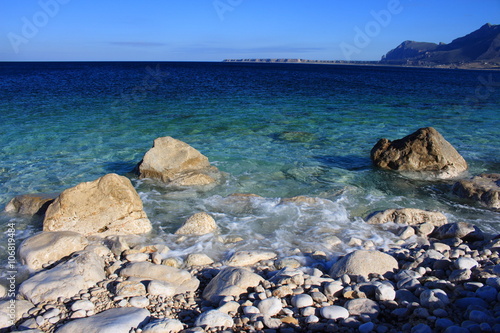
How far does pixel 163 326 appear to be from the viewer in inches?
156

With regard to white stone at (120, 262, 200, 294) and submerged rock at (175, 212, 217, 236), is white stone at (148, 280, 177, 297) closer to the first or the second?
white stone at (120, 262, 200, 294)

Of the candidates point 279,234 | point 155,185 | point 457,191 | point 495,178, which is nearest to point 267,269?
point 279,234

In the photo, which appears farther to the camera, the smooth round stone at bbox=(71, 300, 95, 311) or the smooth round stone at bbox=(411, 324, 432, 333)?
the smooth round stone at bbox=(71, 300, 95, 311)

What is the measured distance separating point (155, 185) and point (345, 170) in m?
5.34

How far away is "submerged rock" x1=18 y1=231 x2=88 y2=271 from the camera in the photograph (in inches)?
228

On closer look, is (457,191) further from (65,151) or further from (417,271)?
(65,151)

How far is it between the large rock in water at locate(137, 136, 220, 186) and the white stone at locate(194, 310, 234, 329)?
5652 mm

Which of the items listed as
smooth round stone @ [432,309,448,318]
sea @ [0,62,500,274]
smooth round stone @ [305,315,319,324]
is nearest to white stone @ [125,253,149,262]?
sea @ [0,62,500,274]

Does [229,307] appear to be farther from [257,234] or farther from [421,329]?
[257,234]

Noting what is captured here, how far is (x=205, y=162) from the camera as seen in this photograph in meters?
10.7

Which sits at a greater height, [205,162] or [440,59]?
[440,59]

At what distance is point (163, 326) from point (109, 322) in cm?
57

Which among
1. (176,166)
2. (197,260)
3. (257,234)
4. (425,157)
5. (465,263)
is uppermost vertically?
(425,157)

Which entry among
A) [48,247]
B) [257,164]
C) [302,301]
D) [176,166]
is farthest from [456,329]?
[257,164]
